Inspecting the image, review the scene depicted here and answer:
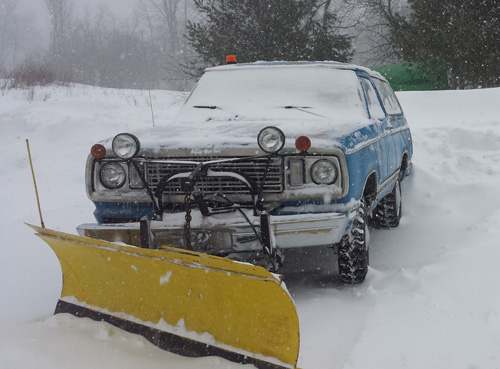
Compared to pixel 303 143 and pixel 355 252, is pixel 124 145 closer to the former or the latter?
pixel 303 143

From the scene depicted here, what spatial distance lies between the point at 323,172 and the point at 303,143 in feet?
0.90

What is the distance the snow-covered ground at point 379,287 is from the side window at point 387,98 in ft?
3.92

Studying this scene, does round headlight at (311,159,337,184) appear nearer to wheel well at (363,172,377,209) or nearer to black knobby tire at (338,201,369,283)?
black knobby tire at (338,201,369,283)

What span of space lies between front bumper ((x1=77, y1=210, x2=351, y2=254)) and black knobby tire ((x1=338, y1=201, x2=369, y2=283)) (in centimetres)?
35

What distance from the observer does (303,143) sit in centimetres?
313

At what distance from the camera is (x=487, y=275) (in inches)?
137

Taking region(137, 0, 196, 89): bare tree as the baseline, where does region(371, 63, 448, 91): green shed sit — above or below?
below

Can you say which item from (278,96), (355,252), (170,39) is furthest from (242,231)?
(170,39)

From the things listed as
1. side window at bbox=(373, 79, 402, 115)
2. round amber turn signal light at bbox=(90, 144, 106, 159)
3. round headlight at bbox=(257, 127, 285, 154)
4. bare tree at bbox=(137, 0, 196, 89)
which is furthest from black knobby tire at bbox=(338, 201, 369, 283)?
bare tree at bbox=(137, 0, 196, 89)

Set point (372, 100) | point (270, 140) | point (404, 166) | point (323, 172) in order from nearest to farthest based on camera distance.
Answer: point (270, 140), point (323, 172), point (372, 100), point (404, 166)

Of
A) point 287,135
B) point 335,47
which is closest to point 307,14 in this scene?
point 335,47

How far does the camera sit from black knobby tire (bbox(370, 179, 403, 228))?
17.7 feet

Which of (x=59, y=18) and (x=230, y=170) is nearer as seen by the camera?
(x=230, y=170)

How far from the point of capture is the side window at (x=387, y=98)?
5404 mm
